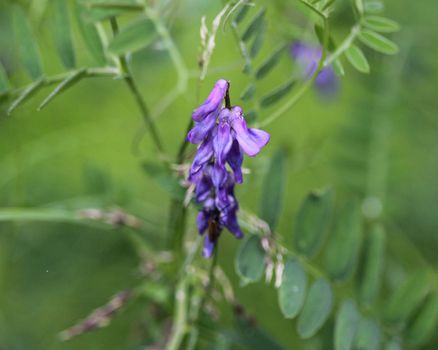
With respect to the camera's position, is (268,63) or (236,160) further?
(268,63)

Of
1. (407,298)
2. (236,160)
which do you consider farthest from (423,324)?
(236,160)

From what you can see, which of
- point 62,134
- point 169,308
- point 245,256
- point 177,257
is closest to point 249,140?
point 245,256

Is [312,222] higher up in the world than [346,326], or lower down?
higher up

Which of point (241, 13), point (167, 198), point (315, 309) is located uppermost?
point (241, 13)

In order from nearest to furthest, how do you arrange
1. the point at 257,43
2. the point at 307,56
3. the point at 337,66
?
the point at 337,66 < the point at 257,43 < the point at 307,56

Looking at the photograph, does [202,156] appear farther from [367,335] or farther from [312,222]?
[367,335]

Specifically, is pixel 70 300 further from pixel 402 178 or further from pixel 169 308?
pixel 402 178

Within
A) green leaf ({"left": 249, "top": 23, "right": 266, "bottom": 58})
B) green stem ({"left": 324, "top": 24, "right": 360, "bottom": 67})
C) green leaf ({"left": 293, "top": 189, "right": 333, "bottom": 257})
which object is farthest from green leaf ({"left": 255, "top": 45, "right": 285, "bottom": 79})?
green leaf ({"left": 293, "top": 189, "right": 333, "bottom": 257})

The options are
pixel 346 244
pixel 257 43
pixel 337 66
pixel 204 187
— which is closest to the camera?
pixel 204 187
